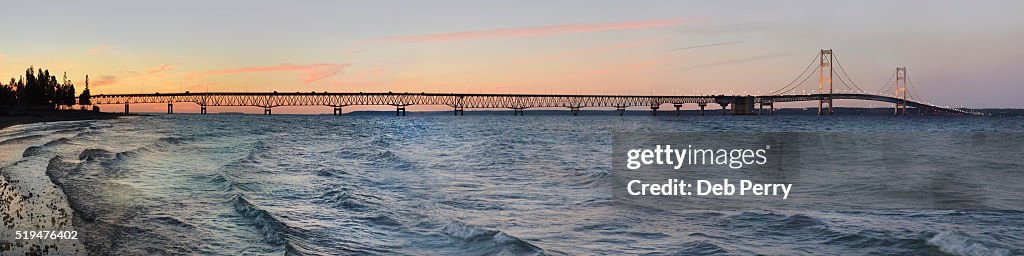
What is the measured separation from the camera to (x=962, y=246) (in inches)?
562

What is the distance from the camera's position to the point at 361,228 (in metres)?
16.2

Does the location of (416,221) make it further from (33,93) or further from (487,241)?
(33,93)

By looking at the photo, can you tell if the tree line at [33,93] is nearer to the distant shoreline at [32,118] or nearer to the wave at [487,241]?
the distant shoreline at [32,118]

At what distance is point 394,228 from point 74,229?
583 centimetres

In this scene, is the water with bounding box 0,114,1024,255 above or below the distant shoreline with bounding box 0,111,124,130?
below

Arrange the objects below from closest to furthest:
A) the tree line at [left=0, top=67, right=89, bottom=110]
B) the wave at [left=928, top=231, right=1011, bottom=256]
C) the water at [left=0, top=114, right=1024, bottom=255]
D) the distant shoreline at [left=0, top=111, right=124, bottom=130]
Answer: the wave at [left=928, top=231, right=1011, bottom=256] → the water at [left=0, top=114, right=1024, bottom=255] → the distant shoreline at [left=0, top=111, right=124, bottom=130] → the tree line at [left=0, top=67, right=89, bottom=110]

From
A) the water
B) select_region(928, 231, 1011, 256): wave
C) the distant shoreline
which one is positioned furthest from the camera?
the distant shoreline

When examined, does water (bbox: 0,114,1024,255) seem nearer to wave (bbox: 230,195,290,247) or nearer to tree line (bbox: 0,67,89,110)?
wave (bbox: 230,195,290,247)

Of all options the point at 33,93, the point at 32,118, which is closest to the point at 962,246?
the point at 32,118

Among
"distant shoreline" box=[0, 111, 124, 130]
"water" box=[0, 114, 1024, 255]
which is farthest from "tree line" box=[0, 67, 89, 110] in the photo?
"water" box=[0, 114, 1024, 255]

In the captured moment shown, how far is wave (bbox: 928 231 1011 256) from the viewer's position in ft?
45.3

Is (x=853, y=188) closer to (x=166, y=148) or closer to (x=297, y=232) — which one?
(x=297, y=232)

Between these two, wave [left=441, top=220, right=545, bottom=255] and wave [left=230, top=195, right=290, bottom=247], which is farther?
wave [left=230, top=195, right=290, bottom=247]

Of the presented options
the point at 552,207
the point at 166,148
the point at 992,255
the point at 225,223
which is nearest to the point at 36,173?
the point at 225,223
